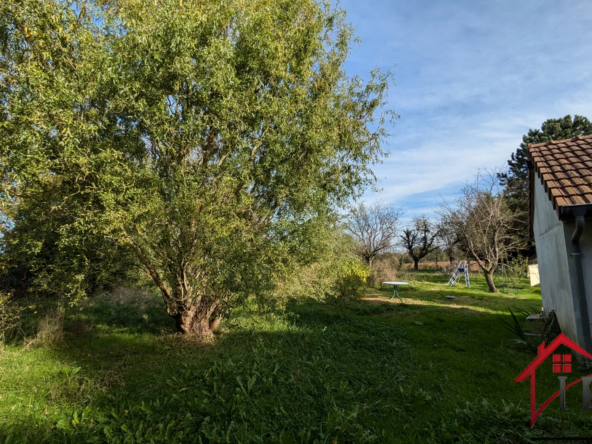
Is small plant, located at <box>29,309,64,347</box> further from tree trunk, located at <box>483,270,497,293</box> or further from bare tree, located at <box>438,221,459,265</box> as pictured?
bare tree, located at <box>438,221,459,265</box>

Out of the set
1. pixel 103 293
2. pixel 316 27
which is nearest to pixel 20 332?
pixel 103 293

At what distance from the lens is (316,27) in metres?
7.06

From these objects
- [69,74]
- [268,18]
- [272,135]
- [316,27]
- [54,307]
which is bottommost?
[54,307]

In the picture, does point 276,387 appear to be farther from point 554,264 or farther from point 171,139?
point 554,264

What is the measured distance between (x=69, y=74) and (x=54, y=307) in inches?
244

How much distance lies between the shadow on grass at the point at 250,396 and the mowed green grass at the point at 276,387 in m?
0.02

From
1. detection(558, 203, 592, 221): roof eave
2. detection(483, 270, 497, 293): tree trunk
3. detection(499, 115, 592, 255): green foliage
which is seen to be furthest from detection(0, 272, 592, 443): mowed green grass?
detection(499, 115, 592, 255): green foliage

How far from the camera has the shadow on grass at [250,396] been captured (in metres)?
3.46

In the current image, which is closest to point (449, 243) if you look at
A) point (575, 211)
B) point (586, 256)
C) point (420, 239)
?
point (420, 239)

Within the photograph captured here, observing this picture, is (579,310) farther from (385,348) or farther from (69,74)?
(69,74)

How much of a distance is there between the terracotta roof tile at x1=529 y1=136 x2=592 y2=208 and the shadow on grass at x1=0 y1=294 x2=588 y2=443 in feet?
11.3

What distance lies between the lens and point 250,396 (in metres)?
4.21

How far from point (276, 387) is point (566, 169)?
6.60 meters

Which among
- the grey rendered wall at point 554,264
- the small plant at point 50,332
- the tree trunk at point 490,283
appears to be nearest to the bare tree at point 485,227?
the tree trunk at point 490,283
